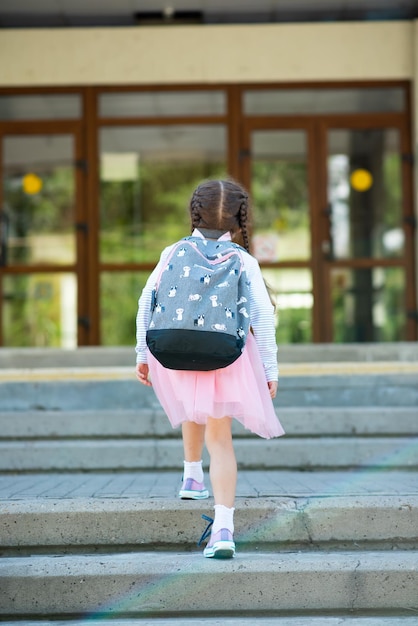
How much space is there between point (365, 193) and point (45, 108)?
3243mm

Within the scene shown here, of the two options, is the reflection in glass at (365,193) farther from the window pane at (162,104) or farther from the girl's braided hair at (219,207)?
the girl's braided hair at (219,207)

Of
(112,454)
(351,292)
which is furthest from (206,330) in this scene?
(351,292)

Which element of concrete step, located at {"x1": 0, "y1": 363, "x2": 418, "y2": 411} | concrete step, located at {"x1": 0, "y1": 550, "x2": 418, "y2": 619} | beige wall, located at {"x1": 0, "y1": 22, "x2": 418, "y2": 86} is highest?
beige wall, located at {"x1": 0, "y1": 22, "x2": 418, "y2": 86}

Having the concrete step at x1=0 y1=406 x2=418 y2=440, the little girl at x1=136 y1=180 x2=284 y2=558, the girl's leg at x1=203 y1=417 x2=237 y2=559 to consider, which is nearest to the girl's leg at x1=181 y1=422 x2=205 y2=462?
the little girl at x1=136 y1=180 x2=284 y2=558

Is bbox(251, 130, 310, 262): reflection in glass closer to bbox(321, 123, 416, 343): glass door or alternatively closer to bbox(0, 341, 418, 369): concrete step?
bbox(321, 123, 416, 343): glass door

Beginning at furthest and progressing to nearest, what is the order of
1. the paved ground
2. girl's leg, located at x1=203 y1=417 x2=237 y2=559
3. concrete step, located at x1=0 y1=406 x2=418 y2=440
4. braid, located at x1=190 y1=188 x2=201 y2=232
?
1. concrete step, located at x1=0 y1=406 x2=418 y2=440
2. the paved ground
3. braid, located at x1=190 y1=188 x2=201 y2=232
4. girl's leg, located at x1=203 y1=417 x2=237 y2=559

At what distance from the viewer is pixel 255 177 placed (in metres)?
8.88

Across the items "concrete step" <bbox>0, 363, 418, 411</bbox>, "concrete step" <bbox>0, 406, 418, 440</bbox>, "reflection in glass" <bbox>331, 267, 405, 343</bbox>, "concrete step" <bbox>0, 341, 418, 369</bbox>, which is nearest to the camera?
"concrete step" <bbox>0, 406, 418, 440</bbox>

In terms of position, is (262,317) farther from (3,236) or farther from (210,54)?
(3,236)

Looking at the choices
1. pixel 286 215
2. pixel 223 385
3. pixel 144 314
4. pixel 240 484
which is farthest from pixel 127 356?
pixel 286 215

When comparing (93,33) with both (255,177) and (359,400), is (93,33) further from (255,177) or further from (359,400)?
(359,400)

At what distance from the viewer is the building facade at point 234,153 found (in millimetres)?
8555

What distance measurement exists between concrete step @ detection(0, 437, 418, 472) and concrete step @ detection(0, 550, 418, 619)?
1.41m

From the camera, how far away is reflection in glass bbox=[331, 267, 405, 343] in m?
8.76
